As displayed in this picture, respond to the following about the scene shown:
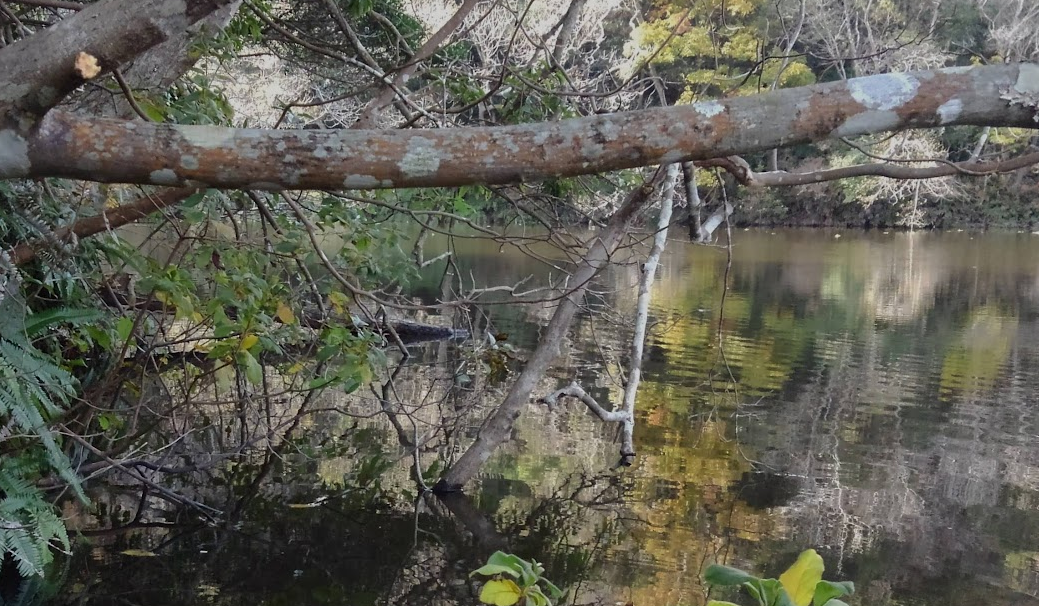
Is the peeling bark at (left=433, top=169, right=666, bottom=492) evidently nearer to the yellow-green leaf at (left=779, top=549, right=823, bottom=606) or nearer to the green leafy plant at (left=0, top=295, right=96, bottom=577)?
the green leafy plant at (left=0, top=295, right=96, bottom=577)

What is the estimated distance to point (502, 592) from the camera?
2.22 meters

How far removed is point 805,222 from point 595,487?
29027 mm

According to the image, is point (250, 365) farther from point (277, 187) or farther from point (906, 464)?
point (906, 464)

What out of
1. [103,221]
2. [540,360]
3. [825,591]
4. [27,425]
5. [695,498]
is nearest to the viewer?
[825,591]

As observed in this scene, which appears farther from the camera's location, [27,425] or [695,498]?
[695,498]

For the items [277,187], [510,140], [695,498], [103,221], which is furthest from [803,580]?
[695,498]

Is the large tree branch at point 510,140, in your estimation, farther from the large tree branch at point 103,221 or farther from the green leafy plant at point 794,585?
the large tree branch at point 103,221

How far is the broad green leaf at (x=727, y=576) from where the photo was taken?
5.76 feet

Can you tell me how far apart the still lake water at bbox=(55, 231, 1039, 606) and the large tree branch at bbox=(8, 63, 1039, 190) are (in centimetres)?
318

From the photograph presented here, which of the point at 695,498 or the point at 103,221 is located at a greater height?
the point at 103,221

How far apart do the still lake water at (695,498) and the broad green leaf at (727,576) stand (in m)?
2.93

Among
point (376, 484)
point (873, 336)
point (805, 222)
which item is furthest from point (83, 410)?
point (805, 222)

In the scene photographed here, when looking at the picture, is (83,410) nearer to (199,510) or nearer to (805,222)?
(199,510)

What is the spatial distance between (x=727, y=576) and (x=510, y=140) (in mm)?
979
